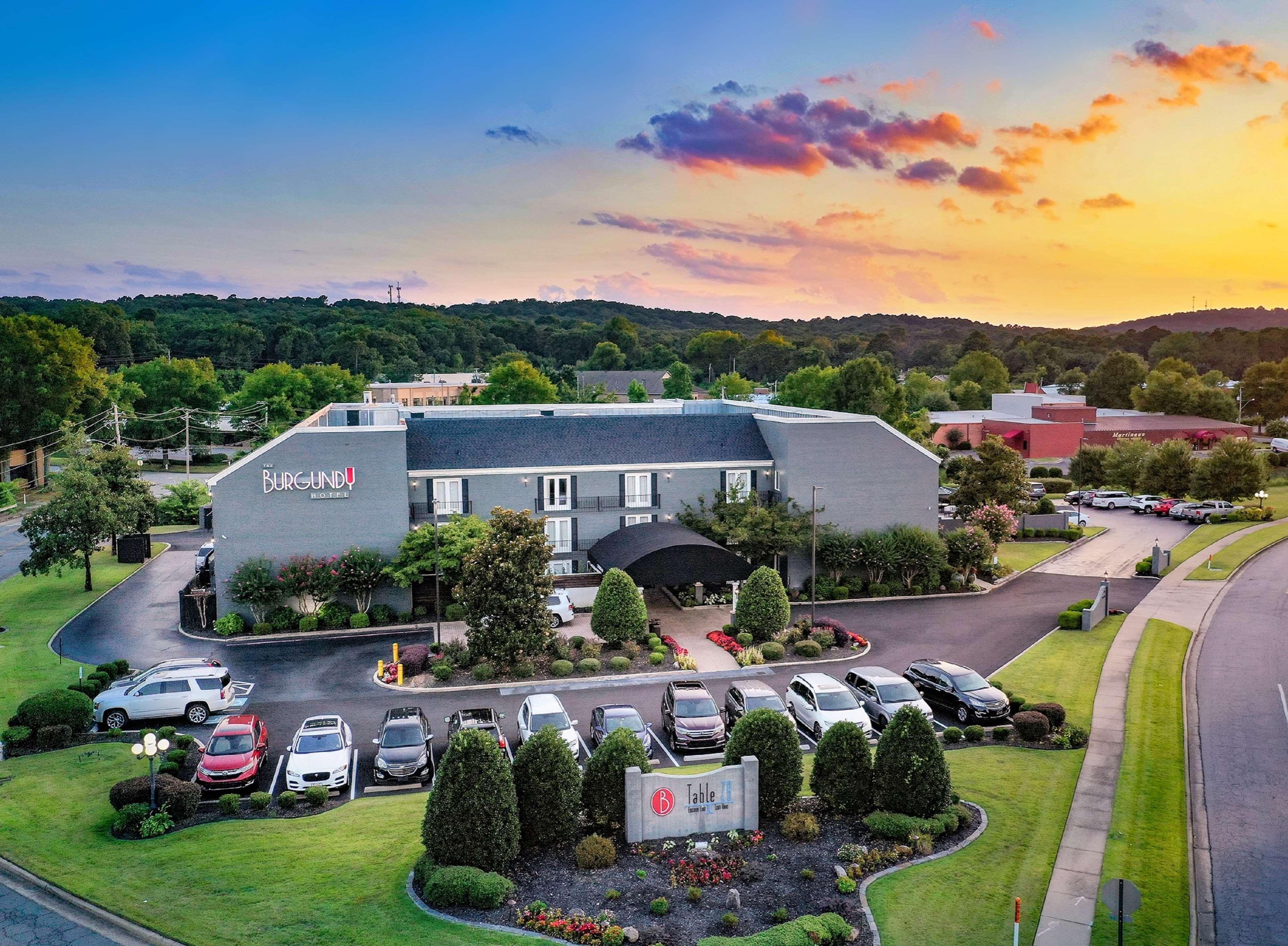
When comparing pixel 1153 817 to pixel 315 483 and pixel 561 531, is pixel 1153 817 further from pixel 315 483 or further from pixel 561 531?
pixel 315 483

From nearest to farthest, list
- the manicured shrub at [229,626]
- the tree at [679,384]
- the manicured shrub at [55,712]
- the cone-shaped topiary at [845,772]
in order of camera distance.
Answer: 1. the cone-shaped topiary at [845,772]
2. the manicured shrub at [55,712]
3. the manicured shrub at [229,626]
4. the tree at [679,384]

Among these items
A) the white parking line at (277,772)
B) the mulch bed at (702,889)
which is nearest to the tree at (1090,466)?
the mulch bed at (702,889)

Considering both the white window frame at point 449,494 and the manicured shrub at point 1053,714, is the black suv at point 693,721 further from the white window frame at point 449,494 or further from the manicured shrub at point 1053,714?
the white window frame at point 449,494

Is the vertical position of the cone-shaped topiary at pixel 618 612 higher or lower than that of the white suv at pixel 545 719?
higher

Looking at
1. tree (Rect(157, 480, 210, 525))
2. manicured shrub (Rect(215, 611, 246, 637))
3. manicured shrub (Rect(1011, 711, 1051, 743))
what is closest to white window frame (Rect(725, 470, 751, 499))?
manicured shrub (Rect(1011, 711, 1051, 743))

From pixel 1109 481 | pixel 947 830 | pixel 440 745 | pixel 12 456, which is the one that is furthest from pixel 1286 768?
pixel 12 456

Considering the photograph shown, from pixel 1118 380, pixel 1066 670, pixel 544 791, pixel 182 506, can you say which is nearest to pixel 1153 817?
pixel 1066 670
